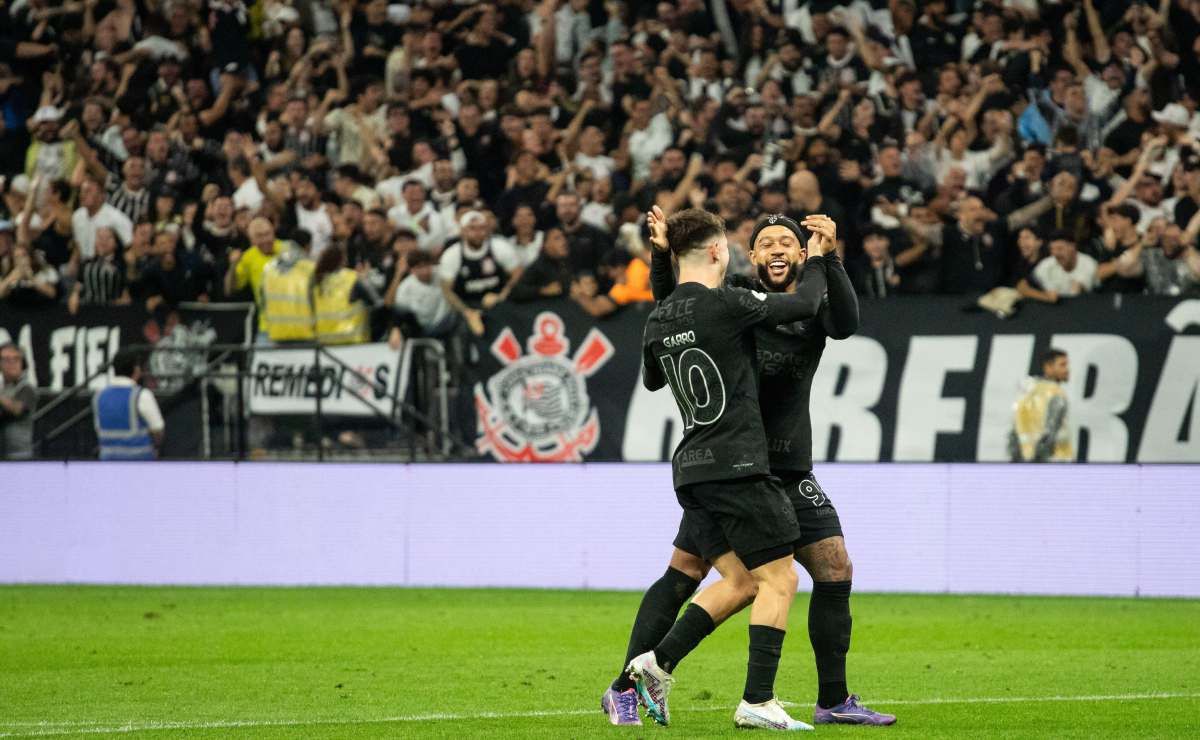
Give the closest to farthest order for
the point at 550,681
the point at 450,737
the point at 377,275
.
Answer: the point at 450,737 < the point at 550,681 < the point at 377,275

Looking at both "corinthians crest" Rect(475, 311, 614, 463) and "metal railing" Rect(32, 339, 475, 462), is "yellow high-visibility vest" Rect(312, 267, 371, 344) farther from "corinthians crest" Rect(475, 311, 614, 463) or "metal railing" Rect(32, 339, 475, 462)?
"corinthians crest" Rect(475, 311, 614, 463)

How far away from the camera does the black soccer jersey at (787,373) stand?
6945 mm

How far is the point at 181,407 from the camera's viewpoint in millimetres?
15844

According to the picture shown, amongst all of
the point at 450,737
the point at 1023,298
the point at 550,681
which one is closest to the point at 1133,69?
the point at 1023,298

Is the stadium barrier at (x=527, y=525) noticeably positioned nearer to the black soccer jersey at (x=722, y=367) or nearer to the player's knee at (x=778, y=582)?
the player's knee at (x=778, y=582)

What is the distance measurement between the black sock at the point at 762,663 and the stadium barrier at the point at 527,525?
798cm

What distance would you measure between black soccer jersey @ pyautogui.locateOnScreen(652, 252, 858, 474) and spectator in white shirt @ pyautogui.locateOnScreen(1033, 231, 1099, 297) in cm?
839

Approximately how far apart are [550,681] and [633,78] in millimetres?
→ 10482

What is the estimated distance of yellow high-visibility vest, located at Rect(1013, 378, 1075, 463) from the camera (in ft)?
46.8

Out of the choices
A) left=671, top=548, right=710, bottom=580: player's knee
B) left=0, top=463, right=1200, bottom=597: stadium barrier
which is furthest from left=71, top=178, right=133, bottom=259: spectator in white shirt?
left=671, top=548, right=710, bottom=580: player's knee

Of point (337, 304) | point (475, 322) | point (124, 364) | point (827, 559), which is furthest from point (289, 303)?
point (827, 559)

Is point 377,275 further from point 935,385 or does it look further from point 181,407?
point 935,385

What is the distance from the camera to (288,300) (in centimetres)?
1628

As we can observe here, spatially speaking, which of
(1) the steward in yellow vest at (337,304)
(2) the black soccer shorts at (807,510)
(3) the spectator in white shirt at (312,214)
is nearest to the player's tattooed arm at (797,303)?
(2) the black soccer shorts at (807,510)
